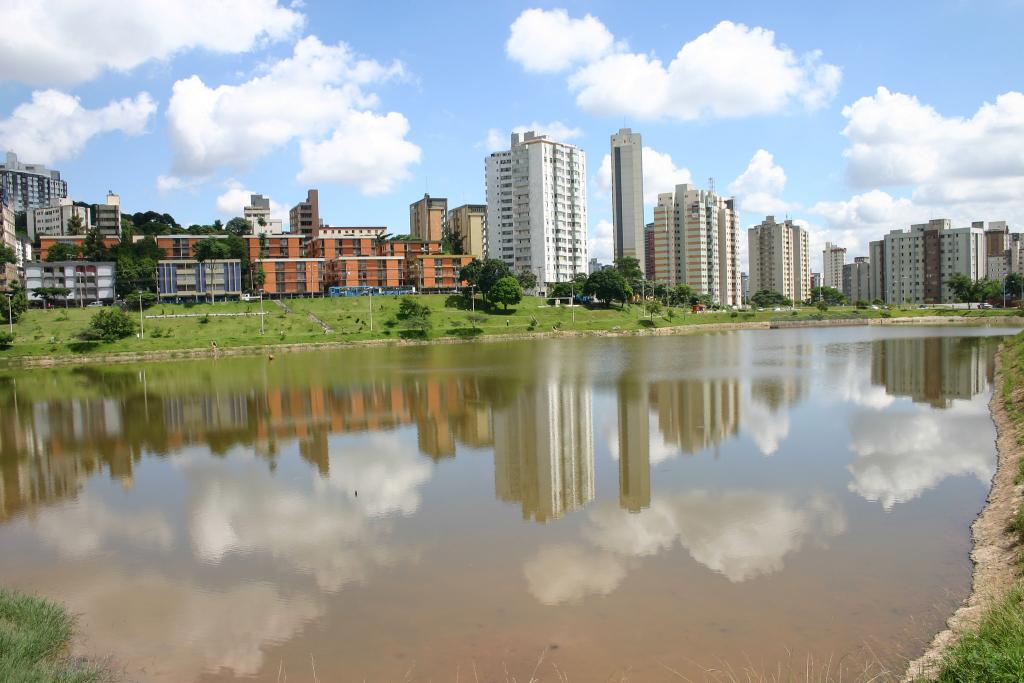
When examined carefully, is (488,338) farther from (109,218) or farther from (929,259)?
(929,259)

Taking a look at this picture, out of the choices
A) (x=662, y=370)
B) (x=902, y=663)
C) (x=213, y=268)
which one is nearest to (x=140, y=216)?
(x=213, y=268)

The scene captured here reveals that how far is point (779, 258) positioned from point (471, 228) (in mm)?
61738

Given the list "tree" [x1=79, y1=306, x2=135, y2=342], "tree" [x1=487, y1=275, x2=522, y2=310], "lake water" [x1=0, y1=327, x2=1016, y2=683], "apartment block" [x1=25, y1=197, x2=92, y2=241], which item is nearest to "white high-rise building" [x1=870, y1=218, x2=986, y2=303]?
"tree" [x1=487, y1=275, x2=522, y2=310]

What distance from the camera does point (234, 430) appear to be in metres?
21.2

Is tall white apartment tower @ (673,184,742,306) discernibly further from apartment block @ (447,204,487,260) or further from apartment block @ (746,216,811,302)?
apartment block @ (447,204,487,260)

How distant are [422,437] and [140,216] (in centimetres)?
11454

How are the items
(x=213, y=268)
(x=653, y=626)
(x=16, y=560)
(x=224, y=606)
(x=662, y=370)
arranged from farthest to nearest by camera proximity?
(x=213, y=268) < (x=662, y=370) < (x=16, y=560) < (x=224, y=606) < (x=653, y=626)

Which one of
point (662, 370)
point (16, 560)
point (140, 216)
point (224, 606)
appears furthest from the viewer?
point (140, 216)

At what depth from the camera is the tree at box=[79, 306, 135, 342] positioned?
5466 cm

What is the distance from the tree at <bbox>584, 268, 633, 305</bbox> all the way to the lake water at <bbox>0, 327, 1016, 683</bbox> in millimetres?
52934

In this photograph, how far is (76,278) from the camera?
69000 millimetres

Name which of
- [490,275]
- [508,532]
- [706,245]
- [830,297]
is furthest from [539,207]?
[508,532]

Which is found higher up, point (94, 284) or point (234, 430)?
point (94, 284)

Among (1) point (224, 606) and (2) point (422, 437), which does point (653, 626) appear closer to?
(1) point (224, 606)
